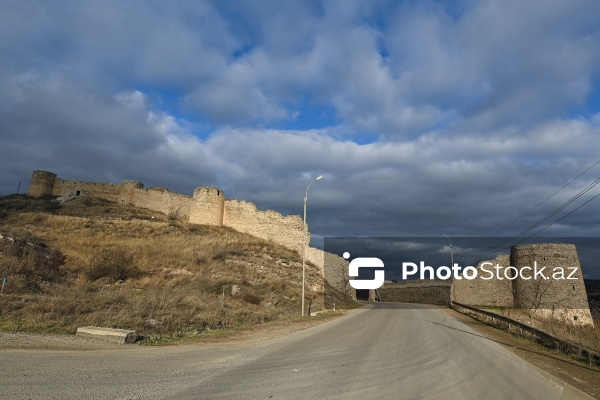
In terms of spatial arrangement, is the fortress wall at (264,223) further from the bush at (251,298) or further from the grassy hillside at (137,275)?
the bush at (251,298)

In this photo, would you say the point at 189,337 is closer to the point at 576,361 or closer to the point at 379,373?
the point at 379,373

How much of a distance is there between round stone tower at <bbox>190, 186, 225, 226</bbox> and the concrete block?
3692 centimetres

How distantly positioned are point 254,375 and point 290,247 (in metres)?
39.0

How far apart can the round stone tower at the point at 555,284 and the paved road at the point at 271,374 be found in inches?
1381

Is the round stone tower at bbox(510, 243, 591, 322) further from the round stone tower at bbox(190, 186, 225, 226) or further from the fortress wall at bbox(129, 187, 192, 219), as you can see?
the fortress wall at bbox(129, 187, 192, 219)

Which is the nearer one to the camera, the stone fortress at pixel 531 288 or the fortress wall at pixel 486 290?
the stone fortress at pixel 531 288

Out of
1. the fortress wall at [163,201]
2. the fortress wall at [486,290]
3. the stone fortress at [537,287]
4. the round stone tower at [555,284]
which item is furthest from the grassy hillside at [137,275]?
the round stone tower at [555,284]

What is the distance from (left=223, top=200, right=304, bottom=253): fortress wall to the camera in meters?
46.3

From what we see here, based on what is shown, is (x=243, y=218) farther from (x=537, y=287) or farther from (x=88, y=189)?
(x=537, y=287)

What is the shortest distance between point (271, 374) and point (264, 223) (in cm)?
3999

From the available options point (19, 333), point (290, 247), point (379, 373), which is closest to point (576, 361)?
point (379, 373)

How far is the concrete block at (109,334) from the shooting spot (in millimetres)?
9797

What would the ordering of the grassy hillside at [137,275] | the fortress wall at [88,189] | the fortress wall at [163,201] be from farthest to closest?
the fortress wall at [88,189] → the fortress wall at [163,201] → the grassy hillside at [137,275]

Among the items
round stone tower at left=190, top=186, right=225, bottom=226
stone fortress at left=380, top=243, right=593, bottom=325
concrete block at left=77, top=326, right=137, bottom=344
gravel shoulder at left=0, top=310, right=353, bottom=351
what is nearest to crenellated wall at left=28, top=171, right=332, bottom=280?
round stone tower at left=190, top=186, right=225, bottom=226
